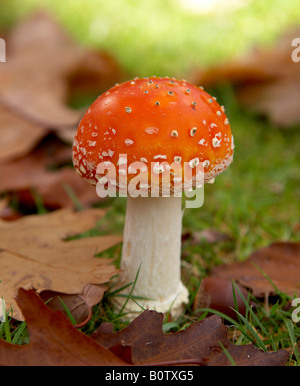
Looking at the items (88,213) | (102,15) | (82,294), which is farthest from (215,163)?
(102,15)

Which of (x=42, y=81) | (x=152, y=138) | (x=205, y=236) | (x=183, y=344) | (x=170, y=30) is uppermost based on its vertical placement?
(x=170, y=30)

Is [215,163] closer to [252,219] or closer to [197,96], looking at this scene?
[197,96]

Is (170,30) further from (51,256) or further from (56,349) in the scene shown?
(56,349)

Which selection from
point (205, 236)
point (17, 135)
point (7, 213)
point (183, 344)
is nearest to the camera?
point (183, 344)

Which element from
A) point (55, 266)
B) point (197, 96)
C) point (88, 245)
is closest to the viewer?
point (197, 96)

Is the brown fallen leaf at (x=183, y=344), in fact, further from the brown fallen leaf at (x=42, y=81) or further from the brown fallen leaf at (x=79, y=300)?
the brown fallen leaf at (x=42, y=81)

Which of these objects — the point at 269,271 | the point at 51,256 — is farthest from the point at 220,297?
the point at 51,256
